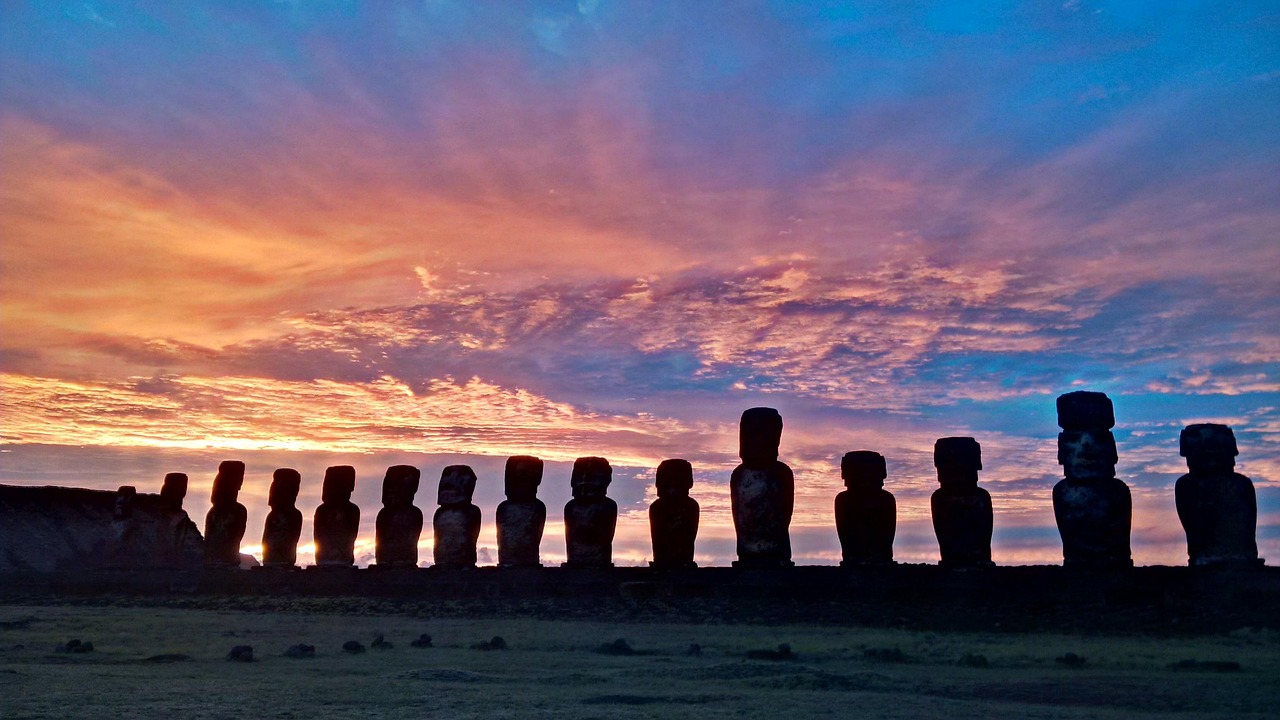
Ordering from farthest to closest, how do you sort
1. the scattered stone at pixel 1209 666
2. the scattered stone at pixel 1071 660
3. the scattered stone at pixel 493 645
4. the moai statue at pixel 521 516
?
the moai statue at pixel 521 516
the scattered stone at pixel 493 645
the scattered stone at pixel 1071 660
the scattered stone at pixel 1209 666

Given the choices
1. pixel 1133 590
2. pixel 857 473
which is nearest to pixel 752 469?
pixel 857 473

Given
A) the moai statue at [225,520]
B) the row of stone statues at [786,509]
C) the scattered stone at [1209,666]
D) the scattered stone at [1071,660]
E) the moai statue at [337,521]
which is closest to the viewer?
the scattered stone at [1209,666]

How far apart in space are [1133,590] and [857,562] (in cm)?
323

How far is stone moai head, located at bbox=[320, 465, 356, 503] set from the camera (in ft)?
67.8

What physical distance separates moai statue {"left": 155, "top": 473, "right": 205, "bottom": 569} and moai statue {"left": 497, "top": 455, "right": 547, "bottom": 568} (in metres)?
10.1

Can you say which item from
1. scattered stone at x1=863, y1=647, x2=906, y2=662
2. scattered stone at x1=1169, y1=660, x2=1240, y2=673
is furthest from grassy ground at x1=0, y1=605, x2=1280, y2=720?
scattered stone at x1=1169, y1=660, x2=1240, y2=673

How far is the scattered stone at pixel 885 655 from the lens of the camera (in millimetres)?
9727

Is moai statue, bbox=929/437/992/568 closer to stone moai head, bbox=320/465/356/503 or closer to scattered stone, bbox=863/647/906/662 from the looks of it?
scattered stone, bbox=863/647/906/662

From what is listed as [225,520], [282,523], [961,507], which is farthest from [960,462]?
[225,520]

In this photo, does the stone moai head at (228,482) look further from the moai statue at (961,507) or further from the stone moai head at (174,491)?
the moai statue at (961,507)

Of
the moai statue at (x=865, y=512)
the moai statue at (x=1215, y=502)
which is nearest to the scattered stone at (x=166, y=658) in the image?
the moai statue at (x=865, y=512)

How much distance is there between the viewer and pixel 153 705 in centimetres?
651

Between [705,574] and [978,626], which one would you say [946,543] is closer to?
[978,626]

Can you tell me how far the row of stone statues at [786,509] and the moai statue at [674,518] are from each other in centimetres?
2
